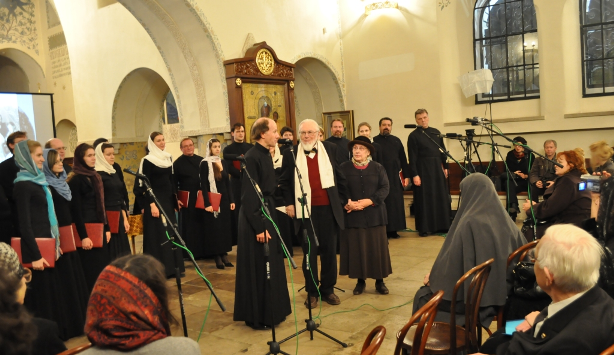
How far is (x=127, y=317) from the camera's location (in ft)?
4.72

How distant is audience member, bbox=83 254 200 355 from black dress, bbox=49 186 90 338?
9.50ft

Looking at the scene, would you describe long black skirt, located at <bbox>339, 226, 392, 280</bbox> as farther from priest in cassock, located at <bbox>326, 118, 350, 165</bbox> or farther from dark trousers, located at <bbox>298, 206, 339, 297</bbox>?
priest in cassock, located at <bbox>326, 118, 350, 165</bbox>

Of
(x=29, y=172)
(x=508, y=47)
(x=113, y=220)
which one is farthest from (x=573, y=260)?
(x=508, y=47)

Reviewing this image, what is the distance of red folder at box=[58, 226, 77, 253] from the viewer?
4082 millimetres

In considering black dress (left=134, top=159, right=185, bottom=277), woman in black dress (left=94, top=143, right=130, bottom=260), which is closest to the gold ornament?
black dress (left=134, top=159, right=185, bottom=277)

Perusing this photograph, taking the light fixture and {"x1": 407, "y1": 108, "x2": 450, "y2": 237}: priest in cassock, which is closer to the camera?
{"x1": 407, "y1": 108, "x2": 450, "y2": 237}: priest in cassock

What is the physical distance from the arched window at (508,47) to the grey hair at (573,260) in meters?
8.47

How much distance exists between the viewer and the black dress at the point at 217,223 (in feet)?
20.5

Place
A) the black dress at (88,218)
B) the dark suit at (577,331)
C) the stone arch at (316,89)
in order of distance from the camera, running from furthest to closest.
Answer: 1. the stone arch at (316,89)
2. the black dress at (88,218)
3. the dark suit at (577,331)

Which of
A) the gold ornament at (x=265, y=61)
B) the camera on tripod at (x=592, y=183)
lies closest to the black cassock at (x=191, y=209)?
the gold ornament at (x=265, y=61)

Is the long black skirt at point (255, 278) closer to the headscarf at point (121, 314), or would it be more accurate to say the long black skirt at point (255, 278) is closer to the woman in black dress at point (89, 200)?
the woman in black dress at point (89, 200)

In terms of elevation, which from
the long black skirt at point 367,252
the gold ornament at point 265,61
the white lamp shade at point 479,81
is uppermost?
the gold ornament at point 265,61

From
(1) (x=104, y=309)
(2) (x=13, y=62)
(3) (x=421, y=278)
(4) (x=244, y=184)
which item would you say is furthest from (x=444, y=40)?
(2) (x=13, y=62)

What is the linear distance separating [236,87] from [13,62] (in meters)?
8.79
